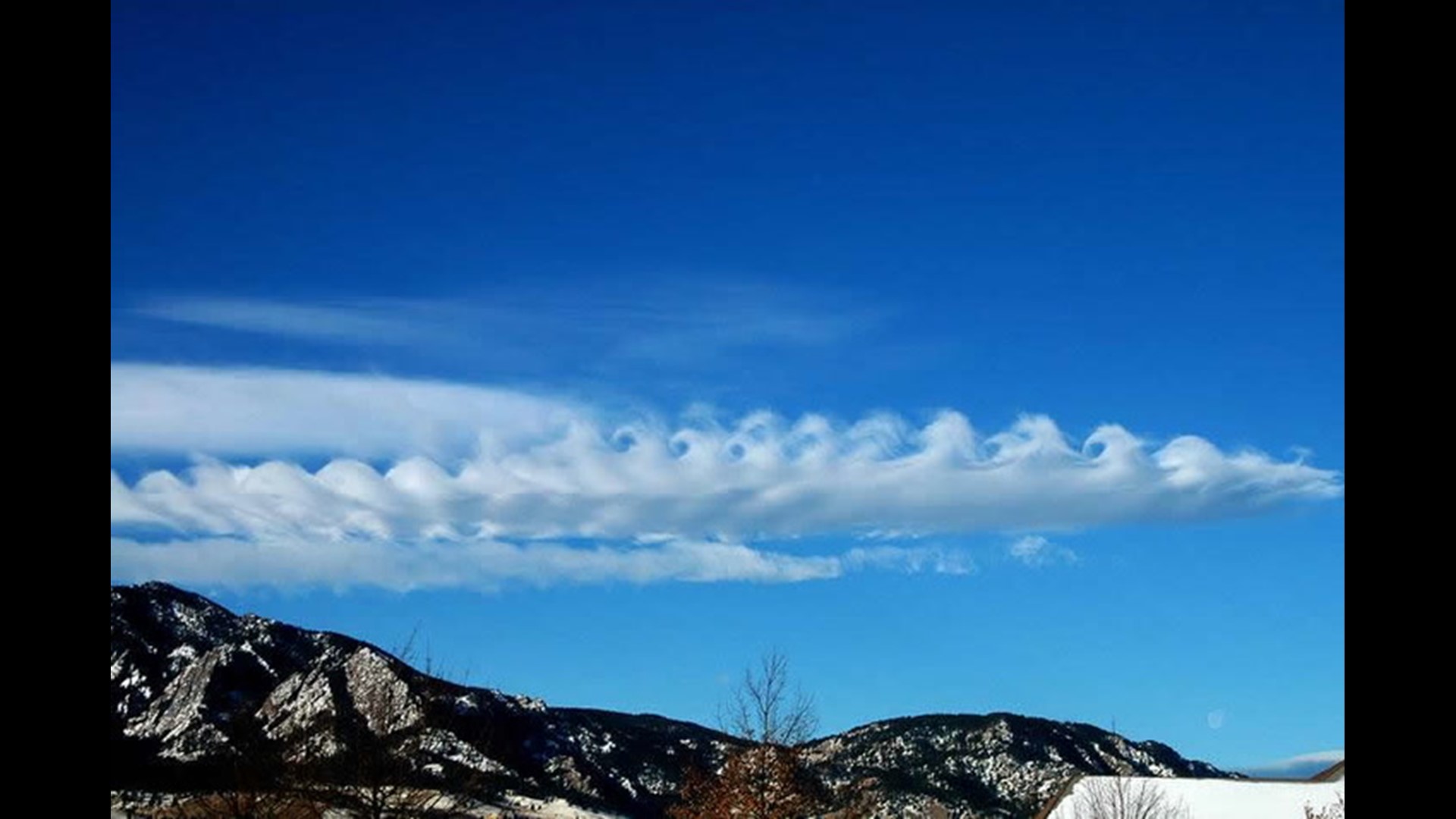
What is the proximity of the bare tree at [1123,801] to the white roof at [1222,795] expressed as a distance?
0.15 ft

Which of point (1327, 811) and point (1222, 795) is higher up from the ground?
point (1222, 795)

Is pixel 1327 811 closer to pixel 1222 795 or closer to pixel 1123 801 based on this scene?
pixel 1222 795

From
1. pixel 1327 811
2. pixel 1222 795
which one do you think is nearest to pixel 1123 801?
pixel 1222 795

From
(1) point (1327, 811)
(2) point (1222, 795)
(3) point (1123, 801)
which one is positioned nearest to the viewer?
(1) point (1327, 811)

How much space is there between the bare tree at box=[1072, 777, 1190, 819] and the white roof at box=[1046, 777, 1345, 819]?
0.05 metres

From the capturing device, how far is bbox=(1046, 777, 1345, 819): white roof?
65625mm

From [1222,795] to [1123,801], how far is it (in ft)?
23.0

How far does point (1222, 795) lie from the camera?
67500mm

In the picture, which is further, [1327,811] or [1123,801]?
[1123,801]
